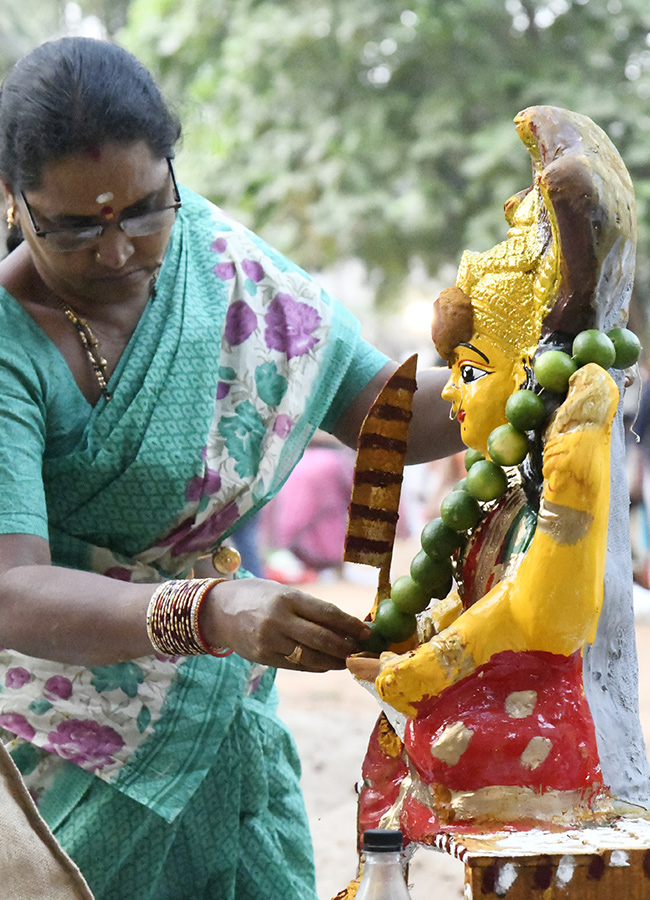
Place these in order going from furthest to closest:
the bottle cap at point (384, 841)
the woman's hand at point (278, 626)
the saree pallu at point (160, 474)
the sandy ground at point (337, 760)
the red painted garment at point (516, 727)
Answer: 1. the sandy ground at point (337, 760)
2. the saree pallu at point (160, 474)
3. the woman's hand at point (278, 626)
4. the red painted garment at point (516, 727)
5. the bottle cap at point (384, 841)

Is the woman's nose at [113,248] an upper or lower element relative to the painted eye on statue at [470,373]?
upper

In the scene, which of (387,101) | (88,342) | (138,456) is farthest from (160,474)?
(387,101)

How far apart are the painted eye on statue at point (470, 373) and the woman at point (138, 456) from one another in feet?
1.23

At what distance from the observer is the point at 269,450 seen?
5.98 ft

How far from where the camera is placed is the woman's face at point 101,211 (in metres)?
1.55

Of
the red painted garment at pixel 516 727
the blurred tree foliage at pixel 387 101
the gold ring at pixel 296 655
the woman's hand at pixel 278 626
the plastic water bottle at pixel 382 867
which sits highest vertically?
the blurred tree foliage at pixel 387 101

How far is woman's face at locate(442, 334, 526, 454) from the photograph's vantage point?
142 cm

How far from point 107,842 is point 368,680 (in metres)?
0.62

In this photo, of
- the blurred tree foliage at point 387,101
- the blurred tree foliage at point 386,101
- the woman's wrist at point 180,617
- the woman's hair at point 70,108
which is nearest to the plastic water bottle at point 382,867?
the woman's wrist at point 180,617

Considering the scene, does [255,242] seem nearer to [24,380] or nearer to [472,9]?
[24,380]

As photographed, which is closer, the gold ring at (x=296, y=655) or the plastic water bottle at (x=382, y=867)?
the plastic water bottle at (x=382, y=867)

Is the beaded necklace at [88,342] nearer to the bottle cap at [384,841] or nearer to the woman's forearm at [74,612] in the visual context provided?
the woman's forearm at [74,612]

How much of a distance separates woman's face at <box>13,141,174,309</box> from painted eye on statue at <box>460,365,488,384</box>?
532 millimetres

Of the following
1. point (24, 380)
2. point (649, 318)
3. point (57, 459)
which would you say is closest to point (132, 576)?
point (57, 459)
